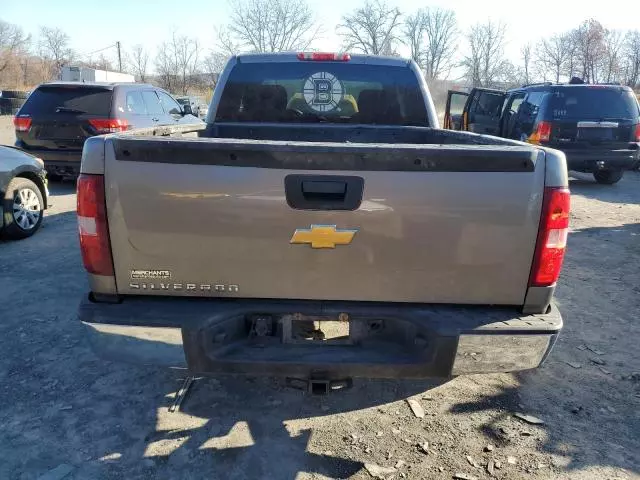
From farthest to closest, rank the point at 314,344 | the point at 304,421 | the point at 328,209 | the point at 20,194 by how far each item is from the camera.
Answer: the point at 20,194
the point at 304,421
the point at 314,344
the point at 328,209

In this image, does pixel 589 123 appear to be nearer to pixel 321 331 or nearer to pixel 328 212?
pixel 321 331

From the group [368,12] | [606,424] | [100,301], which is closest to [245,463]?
[100,301]

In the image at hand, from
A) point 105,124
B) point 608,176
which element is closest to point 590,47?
point 608,176

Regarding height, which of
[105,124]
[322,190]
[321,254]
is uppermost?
[105,124]

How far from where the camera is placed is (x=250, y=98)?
4645 millimetres

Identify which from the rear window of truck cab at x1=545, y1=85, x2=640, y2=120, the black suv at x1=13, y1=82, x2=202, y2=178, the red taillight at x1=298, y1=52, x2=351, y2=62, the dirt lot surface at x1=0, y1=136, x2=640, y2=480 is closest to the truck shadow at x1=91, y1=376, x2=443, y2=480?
the dirt lot surface at x1=0, y1=136, x2=640, y2=480

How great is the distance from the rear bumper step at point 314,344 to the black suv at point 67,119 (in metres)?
7.56

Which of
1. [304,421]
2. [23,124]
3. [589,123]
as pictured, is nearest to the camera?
[304,421]

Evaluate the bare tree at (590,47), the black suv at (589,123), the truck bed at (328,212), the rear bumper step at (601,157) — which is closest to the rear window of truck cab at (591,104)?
the black suv at (589,123)

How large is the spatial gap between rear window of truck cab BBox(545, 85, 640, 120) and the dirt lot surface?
23.7 ft

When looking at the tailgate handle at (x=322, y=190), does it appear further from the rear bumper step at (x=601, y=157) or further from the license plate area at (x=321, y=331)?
the rear bumper step at (x=601, y=157)

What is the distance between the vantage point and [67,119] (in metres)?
9.12

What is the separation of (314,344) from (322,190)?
0.78 metres

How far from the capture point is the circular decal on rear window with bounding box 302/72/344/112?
4.66 m
